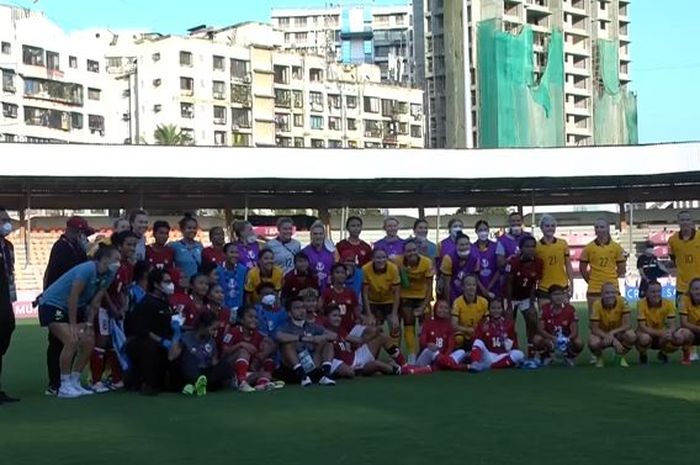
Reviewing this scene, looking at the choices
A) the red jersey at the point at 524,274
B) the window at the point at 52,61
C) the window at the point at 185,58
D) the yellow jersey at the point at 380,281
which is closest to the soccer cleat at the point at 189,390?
the yellow jersey at the point at 380,281

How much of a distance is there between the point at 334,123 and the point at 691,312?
9437cm

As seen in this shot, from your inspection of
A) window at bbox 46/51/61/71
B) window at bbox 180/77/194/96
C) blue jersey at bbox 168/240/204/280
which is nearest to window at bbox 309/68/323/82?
window at bbox 180/77/194/96

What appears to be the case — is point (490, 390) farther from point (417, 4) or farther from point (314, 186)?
point (417, 4)

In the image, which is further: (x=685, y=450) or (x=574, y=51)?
(x=574, y=51)

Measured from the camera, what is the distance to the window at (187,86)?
9006cm

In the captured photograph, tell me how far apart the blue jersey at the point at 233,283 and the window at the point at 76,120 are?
71360mm

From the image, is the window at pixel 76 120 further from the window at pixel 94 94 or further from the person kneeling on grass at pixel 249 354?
the person kneeling on grass at pixel 249 354

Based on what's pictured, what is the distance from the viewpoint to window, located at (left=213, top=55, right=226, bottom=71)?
3612 inches

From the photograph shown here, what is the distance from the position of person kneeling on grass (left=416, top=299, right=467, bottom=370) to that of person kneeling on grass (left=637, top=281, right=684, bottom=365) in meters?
1.97

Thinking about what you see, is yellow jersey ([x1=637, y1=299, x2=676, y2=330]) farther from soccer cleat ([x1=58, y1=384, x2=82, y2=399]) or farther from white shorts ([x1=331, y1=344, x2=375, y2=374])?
soccer cleat ([x1=58, y1=384, x2=82, y2=399])

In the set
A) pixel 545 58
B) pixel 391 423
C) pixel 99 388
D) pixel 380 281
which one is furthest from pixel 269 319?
pixel 545 58

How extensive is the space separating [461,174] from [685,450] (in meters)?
33.6

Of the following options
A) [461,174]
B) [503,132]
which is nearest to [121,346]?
[461,174]

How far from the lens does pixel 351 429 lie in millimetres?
7699
